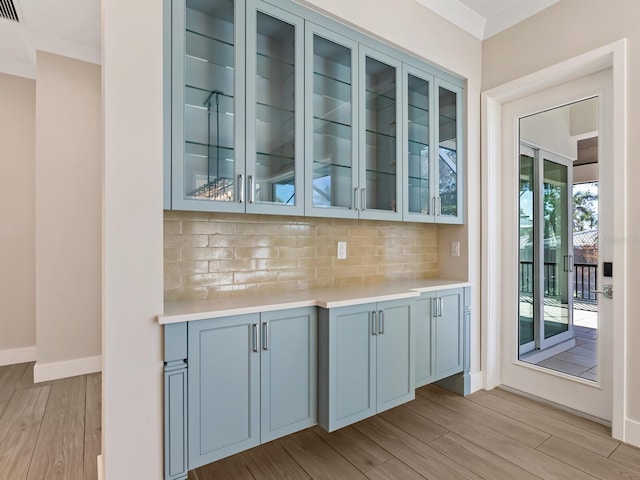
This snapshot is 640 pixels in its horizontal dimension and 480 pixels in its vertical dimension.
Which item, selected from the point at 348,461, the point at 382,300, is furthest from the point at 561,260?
the point at 348,461

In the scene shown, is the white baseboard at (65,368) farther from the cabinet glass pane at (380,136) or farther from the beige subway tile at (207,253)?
the cabinet glass pane at (380,136)

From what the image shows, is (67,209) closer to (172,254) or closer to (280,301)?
(172,254)

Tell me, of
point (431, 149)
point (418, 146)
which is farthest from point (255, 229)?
point (431, 149)

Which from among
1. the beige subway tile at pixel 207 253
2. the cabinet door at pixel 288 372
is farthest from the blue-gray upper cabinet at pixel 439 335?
the beige subway tile at pixel 207 253

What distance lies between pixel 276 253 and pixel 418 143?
1.46 m

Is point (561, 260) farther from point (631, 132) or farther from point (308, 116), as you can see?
point (308, 116)

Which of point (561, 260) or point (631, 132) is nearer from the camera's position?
point (631, 132)

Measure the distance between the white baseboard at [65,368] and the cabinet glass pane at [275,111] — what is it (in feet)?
9.25

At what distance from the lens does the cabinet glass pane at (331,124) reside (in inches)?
87.7

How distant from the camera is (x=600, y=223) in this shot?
2.52m

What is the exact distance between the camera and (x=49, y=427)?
7.83 ft

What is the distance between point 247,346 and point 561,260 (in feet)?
8.44

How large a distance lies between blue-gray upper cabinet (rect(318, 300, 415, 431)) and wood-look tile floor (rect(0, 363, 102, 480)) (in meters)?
1.39

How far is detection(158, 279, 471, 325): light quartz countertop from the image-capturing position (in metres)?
1.67
